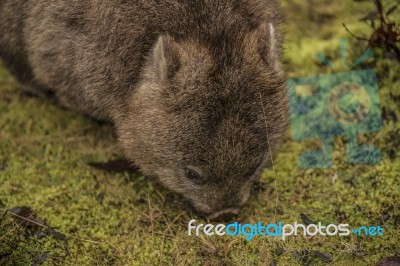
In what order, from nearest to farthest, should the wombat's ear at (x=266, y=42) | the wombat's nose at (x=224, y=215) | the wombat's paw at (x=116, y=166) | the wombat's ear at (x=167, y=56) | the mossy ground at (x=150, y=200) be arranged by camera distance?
the wombat's ear at (x=167, y=56) < the wombat's ear at (x=266, y=42) < the mossy ground at (x=150, y=200) < the wombat's nose at (x=224, y=215) < the wombat's paw at (x=116, y=166)

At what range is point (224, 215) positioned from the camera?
443 cm

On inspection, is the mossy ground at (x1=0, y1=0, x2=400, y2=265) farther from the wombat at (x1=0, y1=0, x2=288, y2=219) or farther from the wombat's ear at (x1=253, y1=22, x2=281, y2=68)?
the wombat's ear at (x1=253, y1=22, x2=281, y2=68)

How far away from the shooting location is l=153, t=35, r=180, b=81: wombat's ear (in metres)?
3.86

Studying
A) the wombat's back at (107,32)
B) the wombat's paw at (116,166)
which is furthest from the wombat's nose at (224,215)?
the wombat's back at (107,32)

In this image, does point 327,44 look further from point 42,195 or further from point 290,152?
point 42,195

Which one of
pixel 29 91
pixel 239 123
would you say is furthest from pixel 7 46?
pixel 239 123

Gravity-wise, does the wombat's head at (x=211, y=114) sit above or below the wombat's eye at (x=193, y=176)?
above

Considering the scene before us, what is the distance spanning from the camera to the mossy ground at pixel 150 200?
420 centimetres

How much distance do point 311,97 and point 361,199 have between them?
4.21ft

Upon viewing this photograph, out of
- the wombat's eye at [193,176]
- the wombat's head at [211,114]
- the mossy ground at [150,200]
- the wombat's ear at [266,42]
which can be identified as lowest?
the mossy ground at [150,200]

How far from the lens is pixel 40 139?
17.7ft

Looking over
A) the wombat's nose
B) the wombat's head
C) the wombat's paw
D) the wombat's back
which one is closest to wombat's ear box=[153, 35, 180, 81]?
the wombat's head

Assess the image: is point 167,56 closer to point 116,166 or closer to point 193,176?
point 193,176

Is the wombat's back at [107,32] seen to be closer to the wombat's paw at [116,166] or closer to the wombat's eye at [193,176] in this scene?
the wombat's paw at [116,166]
